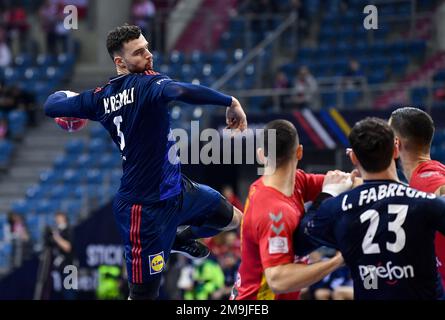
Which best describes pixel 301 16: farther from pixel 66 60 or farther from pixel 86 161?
pixel 66 60

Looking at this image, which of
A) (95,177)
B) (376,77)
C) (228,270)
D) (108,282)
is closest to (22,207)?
(95,177)

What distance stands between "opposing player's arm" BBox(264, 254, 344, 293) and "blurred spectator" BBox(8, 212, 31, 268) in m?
13.9

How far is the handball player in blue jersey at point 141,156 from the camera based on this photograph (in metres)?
7.83

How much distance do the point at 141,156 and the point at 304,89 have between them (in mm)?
11642

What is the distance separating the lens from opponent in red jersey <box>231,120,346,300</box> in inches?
238

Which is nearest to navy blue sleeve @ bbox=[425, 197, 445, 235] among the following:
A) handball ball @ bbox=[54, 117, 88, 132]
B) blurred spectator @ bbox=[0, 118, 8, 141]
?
handball ball @ bbox=[54, 117, 88, 132]

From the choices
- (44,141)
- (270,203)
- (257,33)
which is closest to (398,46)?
(257,33)

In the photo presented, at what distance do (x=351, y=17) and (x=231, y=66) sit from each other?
114 inches

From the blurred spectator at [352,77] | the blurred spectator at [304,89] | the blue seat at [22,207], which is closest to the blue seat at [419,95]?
the blurred spectator at [352,77]

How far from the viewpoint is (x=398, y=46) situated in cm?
2075

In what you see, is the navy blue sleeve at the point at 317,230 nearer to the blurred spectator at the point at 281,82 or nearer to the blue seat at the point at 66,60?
the blurred spectator at the point at 281,82

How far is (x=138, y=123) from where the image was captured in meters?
7.84

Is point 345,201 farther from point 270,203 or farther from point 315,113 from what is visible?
point 315,113

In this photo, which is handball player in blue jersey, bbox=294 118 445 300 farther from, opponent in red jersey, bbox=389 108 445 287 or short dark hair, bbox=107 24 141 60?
short dark hair, bbox=107 24 141 60
